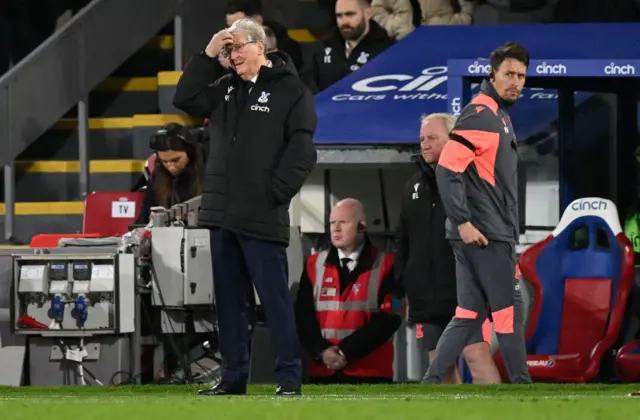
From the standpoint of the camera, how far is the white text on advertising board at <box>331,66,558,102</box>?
1285cm

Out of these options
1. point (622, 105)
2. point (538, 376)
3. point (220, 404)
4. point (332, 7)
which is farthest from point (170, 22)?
point (220, 404)

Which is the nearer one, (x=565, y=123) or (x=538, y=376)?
(x=538, y=376)

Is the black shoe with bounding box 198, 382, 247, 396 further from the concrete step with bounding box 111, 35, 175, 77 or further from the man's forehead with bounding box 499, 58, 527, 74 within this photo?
the concrete step with bounding box 111, 35, 175, 77

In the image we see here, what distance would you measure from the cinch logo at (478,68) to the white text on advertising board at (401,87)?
986 millimetres

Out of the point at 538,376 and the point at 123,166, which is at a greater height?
the point at 123,166

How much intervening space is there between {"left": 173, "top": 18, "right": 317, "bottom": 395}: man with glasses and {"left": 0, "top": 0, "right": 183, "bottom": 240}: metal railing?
5912 mm

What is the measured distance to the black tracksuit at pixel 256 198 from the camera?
8.79m

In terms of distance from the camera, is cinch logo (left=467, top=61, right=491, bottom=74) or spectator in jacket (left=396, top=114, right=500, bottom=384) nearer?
spectator in jacket (left=396, top=114, right=500, bottom=384)

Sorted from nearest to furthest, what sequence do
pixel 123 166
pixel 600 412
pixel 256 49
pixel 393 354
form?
1. pixel 600 412
2. pixel 256 49
3. pixel 393 354
4. pixel 123 166

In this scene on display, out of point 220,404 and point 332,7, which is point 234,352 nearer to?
point 220,404

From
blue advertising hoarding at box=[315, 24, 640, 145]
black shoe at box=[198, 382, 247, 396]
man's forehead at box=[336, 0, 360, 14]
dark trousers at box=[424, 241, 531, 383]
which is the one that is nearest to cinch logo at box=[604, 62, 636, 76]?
blue advertising hoarding at box=[315, 24, 640, 145]

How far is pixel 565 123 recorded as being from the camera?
1334cm

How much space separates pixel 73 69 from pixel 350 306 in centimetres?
447

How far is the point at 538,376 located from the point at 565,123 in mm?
2137
